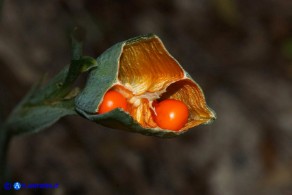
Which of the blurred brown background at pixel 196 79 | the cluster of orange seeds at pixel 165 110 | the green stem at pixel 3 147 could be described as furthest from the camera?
the blurred brown background at pixel 196 79

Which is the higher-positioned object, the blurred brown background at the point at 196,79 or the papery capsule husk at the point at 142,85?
the papery capsule husk at the point at 142,85

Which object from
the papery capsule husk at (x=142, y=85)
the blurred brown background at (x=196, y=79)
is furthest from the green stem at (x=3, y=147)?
the blurred brown background at (x=196, y=79)

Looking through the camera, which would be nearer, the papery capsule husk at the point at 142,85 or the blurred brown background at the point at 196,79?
the papery capsule husk at the point at 142,85

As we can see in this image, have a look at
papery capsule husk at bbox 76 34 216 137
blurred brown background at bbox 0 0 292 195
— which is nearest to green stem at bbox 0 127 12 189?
papery capsule husk at bbox 76 34 216 137

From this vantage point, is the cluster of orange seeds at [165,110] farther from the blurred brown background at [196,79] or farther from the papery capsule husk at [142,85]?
the blurred brown background at [196,79]

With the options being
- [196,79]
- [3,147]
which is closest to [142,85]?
[3,147]

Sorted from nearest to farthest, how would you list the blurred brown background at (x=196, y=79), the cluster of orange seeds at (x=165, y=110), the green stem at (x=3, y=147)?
1. the cluster of orange seeds at (x=165, y=110)
2. the green stem at (x=3, y=147)
3. the blurred brown background at (x=196, y=79)

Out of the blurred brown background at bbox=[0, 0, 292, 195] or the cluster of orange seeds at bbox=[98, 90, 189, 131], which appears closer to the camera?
the cluster of orange seeds at bbox=[98, 90, 189, 131]

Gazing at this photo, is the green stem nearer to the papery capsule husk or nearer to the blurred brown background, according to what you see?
the papery capsule husk
